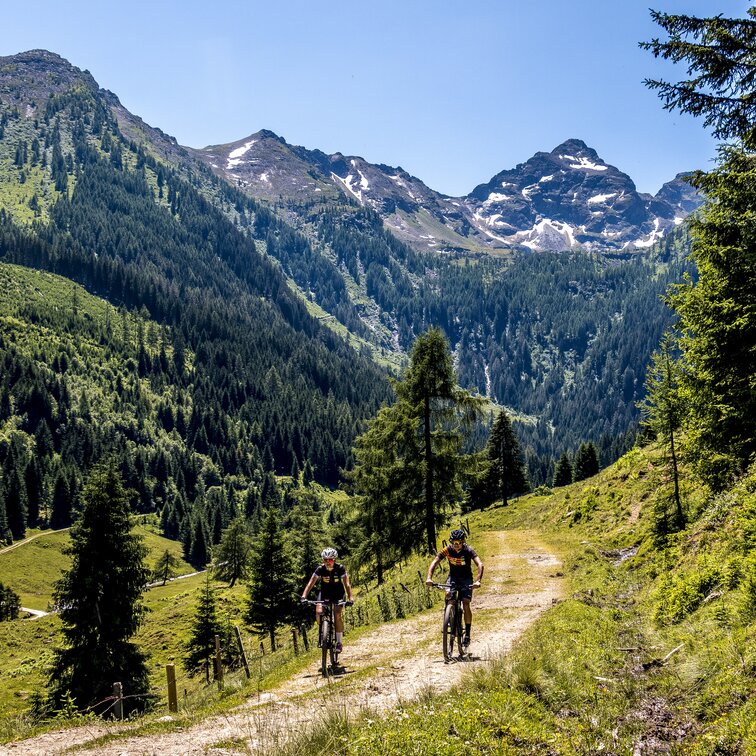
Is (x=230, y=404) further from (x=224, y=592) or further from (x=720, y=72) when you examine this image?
(x=720, y=72)

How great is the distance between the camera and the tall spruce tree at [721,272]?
45.5ft

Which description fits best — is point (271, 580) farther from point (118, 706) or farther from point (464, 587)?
point (464, 587)

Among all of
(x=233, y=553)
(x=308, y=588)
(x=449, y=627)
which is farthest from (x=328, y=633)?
(x=233, y=553)

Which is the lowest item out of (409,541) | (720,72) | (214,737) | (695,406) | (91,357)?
(409,541)

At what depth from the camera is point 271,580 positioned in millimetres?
42969

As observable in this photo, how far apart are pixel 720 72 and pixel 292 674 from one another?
62.2 ft

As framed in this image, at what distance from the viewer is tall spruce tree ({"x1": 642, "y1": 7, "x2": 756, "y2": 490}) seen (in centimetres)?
1387

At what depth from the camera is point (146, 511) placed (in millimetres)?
Answer: 141750

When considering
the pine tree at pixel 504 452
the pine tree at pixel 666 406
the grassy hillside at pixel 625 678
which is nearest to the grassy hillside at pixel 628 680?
the grassy hillside at pixel 625 678

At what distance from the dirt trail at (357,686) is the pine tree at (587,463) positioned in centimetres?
6671

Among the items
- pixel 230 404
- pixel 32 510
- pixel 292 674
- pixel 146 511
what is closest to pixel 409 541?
pixel 292 674

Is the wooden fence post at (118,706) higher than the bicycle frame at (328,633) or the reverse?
the reverse

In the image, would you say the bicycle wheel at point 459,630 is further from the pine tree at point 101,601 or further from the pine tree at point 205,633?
the pine tree at point 205,633

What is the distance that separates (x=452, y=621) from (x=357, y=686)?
2888mm
